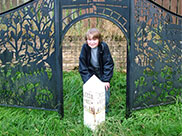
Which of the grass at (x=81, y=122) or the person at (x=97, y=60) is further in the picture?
the person at (x=97, y=60)

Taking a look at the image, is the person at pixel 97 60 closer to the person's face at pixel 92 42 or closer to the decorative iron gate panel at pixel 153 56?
the person's face at pixel 92 42

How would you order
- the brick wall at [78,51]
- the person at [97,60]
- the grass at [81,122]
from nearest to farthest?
1. the grass at [81,122]
2. the person at [97,60]
3. the brick wall at [78,51]

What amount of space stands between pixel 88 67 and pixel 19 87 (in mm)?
1180

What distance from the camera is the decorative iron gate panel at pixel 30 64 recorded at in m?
2.95

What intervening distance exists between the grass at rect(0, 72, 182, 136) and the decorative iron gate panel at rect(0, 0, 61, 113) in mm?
199

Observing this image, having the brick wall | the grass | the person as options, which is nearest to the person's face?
the person

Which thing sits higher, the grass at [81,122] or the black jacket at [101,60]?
the black jacket at [101,60]

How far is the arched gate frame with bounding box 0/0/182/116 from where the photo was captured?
9.16 ft

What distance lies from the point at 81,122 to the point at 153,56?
5.11 feet

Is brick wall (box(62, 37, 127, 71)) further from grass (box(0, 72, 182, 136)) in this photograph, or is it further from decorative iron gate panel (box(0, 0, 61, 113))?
decorative iron gate panel (box(0, 0, 61, 113))

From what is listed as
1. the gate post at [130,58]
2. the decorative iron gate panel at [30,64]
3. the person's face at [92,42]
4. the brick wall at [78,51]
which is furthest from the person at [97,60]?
the brick wall at [78,51]

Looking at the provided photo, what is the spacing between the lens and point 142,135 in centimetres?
272

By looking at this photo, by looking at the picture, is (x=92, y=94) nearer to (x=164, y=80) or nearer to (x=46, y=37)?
(x=46, y=37)

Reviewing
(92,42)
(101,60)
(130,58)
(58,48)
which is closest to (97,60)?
(101,60)
